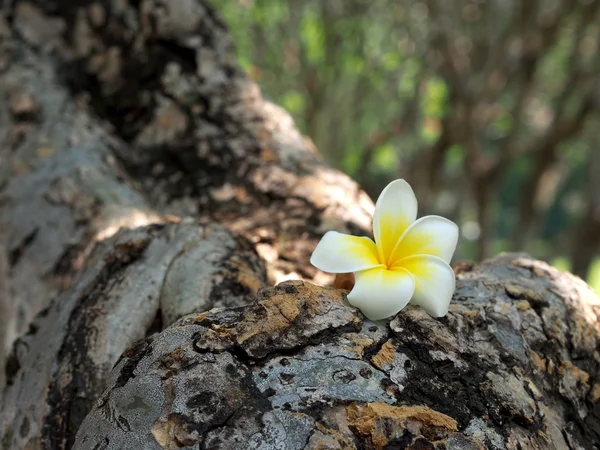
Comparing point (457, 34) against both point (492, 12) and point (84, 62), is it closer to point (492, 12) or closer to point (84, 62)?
point (492, 12)

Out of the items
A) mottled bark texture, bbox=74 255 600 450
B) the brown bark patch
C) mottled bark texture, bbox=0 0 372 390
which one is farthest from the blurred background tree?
the brown bark patch

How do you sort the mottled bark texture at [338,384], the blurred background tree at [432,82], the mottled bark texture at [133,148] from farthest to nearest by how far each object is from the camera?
the blurred background tree at [432,82] → the mottled bark texture at [133,148] → the mottled bark texture at [338,384]

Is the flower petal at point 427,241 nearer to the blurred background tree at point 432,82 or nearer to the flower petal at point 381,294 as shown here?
the flower petal at point 381,294

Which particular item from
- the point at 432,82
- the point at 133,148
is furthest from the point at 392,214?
the point at 432,82

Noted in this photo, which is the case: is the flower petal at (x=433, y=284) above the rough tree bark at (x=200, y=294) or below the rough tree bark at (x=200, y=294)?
above

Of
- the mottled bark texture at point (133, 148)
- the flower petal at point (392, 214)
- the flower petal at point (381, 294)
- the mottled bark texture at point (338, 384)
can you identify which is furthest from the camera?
the mottled bark texture at point (133, 148)

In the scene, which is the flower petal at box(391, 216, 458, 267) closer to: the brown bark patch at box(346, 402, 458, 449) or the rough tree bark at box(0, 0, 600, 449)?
the rough tree bark at box(0, 0, 600, 449)

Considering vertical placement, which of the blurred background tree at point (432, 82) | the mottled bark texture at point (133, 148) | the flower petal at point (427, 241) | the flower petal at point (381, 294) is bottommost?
the blurred background tree at point (432, 82)

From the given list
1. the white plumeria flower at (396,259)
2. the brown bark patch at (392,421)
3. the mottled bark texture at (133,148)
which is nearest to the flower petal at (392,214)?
the white plumeria flower at (396,259)

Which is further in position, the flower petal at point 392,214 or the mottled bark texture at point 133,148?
the mottled bark texture at point 133,148
